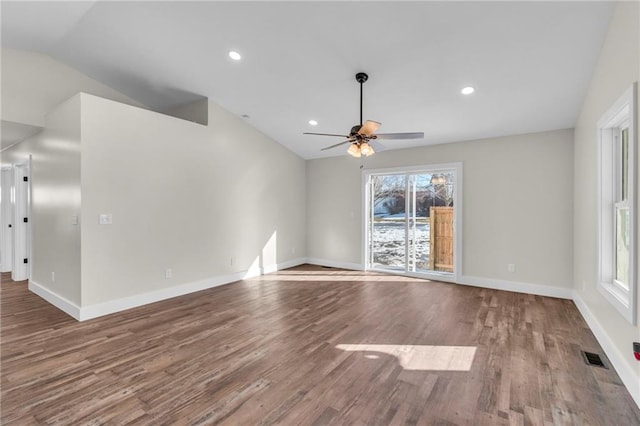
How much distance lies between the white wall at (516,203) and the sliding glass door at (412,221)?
0.30m

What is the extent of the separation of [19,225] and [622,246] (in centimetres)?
876

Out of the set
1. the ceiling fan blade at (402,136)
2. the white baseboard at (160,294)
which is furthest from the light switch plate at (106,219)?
the ceiling fan blade at (402,136)

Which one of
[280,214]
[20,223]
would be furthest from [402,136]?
[20,223]

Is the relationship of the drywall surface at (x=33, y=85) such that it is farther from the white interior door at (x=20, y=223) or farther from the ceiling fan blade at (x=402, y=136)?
the ceiling fan blade at (x=402, y=136)

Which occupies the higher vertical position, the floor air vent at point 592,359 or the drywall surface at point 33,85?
the drywall surface at point 33,85

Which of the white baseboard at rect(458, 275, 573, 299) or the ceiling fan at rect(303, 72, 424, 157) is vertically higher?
the ceiling fan at rect(303, 72, 424, 157)

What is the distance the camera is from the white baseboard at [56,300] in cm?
357

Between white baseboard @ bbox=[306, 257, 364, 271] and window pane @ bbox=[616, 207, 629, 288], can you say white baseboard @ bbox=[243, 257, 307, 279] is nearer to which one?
white baseboard @ bbox=[306, 257, 364, 271]

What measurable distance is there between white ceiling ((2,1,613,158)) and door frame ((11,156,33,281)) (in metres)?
2.53

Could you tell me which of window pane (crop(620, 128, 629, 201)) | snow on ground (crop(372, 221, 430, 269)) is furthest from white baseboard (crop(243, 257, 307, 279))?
window pane (crop(620, 128, 629, 201))

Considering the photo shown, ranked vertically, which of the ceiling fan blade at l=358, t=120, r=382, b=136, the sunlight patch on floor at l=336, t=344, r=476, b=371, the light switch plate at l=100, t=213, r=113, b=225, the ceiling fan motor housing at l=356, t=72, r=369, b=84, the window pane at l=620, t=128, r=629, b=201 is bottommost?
the sunlight patch on floor at l=336, t=344, r=476, b=371

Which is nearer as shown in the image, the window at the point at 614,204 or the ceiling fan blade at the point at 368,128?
the window at the point at 614,204

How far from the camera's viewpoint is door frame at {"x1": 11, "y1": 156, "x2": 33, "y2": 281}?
5289 millimetres

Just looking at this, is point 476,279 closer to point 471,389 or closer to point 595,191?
point 595,191
